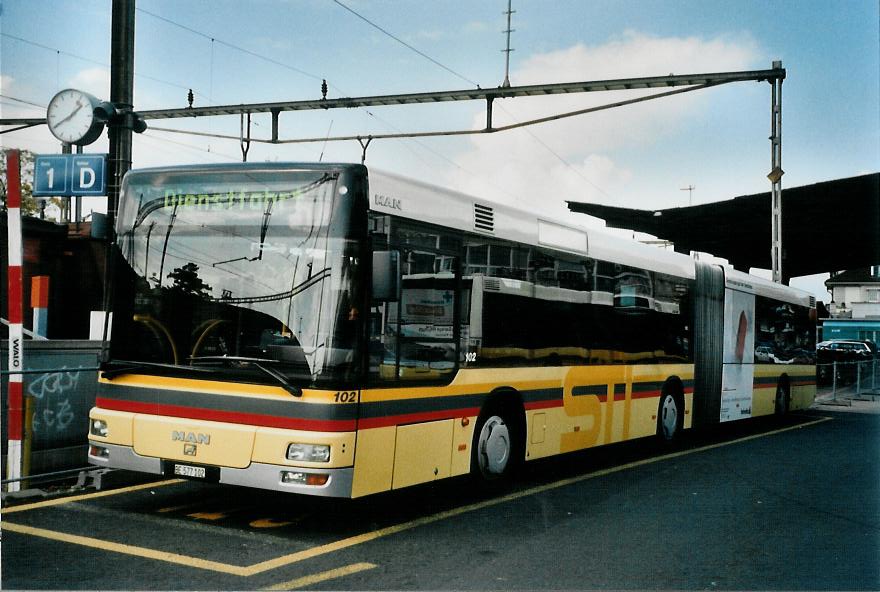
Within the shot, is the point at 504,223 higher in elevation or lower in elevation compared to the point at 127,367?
higher

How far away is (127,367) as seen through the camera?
7859mm

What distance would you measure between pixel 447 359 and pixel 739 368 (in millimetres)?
9883

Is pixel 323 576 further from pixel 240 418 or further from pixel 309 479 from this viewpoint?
pixel 240 418

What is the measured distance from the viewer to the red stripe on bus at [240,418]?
280 inches

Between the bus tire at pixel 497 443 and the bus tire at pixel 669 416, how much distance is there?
14.3 feet

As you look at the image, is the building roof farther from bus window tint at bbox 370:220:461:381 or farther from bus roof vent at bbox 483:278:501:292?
bus window tint at bbox 370:220:461:381

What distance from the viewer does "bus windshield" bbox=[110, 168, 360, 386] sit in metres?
7.23

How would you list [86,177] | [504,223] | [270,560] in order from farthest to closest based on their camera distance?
1. [86,177]
2. [504,223]
3. [270,560]

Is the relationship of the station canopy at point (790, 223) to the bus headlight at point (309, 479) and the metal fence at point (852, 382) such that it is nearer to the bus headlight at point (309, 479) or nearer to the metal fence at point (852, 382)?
the metal fence at point (852, 382)

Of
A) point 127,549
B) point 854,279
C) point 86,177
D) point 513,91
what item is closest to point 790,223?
point 513,91

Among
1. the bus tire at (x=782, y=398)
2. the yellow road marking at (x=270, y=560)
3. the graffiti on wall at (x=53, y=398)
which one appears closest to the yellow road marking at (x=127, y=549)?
the yellow road marking at (x=270, y=560)

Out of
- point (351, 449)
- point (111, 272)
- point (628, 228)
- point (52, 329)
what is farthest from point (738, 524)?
point (628, 228)

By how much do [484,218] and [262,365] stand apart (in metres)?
3.09

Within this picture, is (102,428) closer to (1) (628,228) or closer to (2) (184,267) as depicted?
(2) (184,267)
